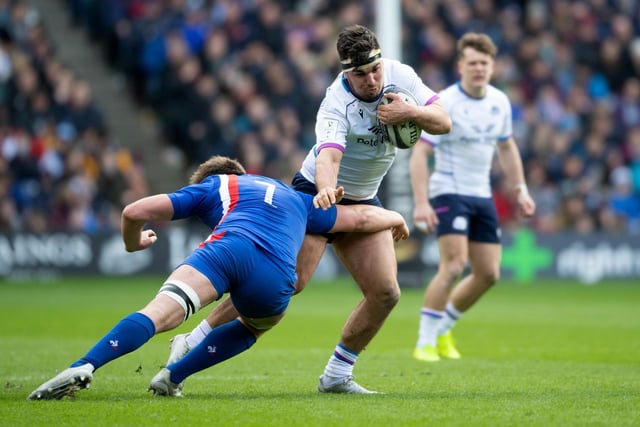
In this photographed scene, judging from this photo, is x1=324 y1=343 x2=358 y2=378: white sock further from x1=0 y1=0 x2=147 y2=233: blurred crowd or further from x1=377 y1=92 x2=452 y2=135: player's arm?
x1=0 y1=0 x2=147 y2=233: blurred crowd

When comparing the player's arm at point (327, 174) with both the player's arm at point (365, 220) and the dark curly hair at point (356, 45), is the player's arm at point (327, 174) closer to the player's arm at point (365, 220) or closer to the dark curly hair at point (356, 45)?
the player's arm at point (365, 220)

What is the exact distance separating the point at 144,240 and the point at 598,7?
20590mm

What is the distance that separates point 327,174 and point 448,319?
3.67 meters

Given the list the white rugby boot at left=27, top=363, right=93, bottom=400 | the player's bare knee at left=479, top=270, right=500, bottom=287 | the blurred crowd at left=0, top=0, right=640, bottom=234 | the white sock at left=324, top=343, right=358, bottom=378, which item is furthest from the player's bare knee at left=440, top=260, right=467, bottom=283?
the blurred crowd at left=0, top=0, right=640, bottom=234

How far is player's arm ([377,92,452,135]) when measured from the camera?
745 centimetres

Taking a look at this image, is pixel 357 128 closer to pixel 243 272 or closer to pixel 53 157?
pixel 243 272

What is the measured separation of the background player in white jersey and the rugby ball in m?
2.73

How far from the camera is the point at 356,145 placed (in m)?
8.00

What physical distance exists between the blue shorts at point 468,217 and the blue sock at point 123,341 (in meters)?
4.37

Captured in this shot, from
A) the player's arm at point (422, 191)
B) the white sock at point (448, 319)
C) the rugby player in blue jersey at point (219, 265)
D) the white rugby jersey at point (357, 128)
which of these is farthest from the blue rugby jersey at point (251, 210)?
the white sock at point (448, 319)

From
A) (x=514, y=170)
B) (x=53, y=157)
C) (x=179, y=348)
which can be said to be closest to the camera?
(x=179, y=348)

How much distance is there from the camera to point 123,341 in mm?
6766

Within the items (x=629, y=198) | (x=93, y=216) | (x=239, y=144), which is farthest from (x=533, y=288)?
(x=93, y=216)

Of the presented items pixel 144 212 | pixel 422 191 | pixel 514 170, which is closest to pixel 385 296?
pixel 144 212
